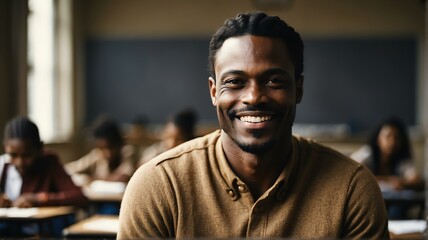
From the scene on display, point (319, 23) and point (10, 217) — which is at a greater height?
point (319, 23)

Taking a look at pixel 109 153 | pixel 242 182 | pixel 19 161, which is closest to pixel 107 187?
pixel 109 153

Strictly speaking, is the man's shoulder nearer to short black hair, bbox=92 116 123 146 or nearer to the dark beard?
the dark beard

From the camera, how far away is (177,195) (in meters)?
1.29

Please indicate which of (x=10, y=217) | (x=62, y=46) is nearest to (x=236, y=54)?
(x=10, y=217)

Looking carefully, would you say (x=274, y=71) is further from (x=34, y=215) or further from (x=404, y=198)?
(x=404, y=198)

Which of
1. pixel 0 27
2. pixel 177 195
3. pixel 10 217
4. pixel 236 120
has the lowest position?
pixel 10 217

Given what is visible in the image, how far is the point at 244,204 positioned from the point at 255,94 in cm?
24

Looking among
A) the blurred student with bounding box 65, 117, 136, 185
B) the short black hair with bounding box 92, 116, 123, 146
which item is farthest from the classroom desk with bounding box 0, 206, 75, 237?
the short black hair with bounding box 92, 116, 123, 146

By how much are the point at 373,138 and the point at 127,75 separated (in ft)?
14.7

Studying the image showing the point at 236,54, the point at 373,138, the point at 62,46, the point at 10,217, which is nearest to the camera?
the point at 236,54

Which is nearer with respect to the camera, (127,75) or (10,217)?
(10,217)

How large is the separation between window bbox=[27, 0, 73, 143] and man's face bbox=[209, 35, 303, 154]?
5.91m

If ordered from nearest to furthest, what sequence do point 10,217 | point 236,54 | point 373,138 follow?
point 236,54 < point 10,217 < point 373,138

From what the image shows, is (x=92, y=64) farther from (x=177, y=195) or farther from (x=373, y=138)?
(x=177, y=195)
